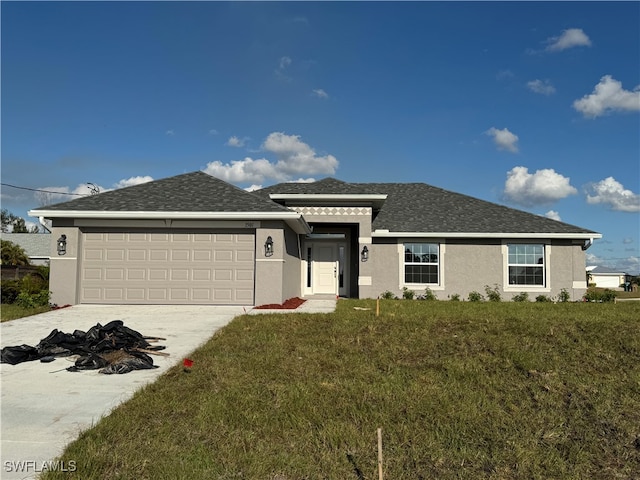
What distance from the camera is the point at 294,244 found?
675 inches

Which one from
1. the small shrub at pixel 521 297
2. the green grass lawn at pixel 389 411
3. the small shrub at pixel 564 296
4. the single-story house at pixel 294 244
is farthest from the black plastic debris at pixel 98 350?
the small shrub at pixel 564 296

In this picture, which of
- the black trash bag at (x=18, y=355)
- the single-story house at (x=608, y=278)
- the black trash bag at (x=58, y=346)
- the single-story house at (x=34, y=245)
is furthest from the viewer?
the single-story house at (x=608, y=278)

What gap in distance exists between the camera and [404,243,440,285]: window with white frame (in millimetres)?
17953

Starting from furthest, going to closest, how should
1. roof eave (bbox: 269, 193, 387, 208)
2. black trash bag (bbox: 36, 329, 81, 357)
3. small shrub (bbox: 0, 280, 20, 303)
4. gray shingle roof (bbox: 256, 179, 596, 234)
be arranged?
gray shingle roof (bbox: 256, 179, 596, 234)
roof eave (bbox: 269, 193, 387, 208)
small shrub (bbox: 0, 280, 20, 303)
black trash bag (bbox: 36, 329, 81, 357)

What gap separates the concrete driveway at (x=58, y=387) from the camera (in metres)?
4.22

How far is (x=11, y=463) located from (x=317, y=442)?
2675mm

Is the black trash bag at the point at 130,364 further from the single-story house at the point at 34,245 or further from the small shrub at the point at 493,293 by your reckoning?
the single-story house at the point at 34,245

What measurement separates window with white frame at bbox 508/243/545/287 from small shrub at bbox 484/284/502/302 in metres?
0.68

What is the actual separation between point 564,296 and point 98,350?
1644 centimetres

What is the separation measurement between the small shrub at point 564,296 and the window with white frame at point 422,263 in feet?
15.4

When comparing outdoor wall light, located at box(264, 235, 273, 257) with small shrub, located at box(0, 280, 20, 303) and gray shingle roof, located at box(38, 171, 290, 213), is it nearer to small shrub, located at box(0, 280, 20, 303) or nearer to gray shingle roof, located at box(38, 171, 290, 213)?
gray shingle roof, located at box(38, 171, 290, 213)

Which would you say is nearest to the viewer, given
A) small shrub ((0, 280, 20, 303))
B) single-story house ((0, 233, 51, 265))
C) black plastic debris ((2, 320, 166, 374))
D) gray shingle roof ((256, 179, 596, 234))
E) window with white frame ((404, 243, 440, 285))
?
black plastic debris ((2, 320, 166, 374))

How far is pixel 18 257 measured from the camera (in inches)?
1056

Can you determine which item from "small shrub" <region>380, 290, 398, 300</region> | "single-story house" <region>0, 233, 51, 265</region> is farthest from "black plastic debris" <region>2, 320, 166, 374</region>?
"single-story house" <region>0, 233, 51, 265</region>
